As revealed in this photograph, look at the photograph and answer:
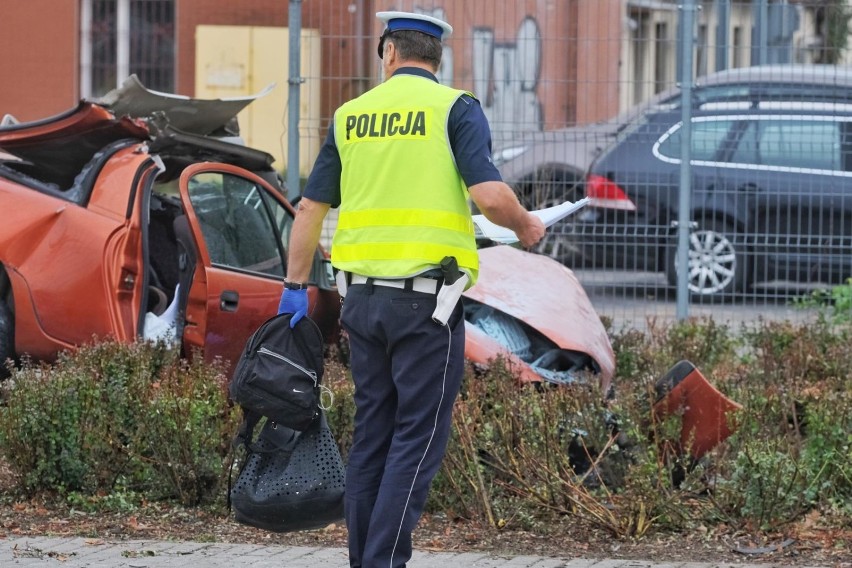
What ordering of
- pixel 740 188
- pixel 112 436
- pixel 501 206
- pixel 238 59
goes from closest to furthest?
pixel 501 206 → pixel 112 436 → pixel 740 188 → pixel 238 59

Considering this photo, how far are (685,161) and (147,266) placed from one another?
412 cm

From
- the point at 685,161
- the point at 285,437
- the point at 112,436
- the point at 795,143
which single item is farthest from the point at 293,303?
the point at 795,143

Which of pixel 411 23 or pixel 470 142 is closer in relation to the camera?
pixel 470 142

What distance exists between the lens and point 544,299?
787cm

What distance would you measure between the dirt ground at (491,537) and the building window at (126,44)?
999cm

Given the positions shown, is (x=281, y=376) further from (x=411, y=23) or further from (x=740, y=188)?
(x=740, y=188)

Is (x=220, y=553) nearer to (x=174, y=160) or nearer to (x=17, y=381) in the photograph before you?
(x=17, y=381)

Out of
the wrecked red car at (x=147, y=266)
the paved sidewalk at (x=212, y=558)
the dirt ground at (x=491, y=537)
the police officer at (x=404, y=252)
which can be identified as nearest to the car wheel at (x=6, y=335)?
the wrecked red car at (x=147, y=266)

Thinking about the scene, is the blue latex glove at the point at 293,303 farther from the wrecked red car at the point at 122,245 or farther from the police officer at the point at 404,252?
the wrecked red car at the point at 122,245

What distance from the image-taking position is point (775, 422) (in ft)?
20.9

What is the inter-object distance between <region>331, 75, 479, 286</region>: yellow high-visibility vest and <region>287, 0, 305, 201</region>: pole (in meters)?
5.20

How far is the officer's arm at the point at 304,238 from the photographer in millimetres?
4738

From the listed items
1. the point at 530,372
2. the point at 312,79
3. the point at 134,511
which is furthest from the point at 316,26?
the point at 134,511

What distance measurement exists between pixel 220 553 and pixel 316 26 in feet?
17.7
